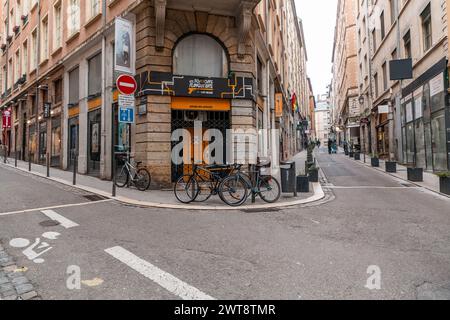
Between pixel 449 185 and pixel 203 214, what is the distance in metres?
7.39

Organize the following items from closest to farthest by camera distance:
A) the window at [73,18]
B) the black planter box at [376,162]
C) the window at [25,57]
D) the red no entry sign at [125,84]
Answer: the red no entry sign at [125,84], the window at [73,18], the black planter box at [376,162], the window at [25,57]

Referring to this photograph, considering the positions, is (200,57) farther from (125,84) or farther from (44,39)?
(44,39)

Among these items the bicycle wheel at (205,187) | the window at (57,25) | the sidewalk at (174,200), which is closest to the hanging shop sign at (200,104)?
the sidewalk at (174,200)

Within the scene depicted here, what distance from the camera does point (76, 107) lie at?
1667 cm

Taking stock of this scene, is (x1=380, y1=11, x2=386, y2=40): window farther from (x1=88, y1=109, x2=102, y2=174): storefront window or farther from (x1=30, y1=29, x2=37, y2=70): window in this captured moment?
(x1=30, y1=29, x2=37, y2=70): window

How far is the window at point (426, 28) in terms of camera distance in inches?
615

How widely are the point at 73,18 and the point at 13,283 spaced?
17.7 meters

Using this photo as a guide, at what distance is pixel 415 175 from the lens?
12727 mm

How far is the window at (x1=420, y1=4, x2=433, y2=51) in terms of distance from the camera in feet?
51.3

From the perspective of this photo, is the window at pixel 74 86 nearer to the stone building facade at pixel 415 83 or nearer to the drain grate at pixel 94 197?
the drain grate at pixel 94 197

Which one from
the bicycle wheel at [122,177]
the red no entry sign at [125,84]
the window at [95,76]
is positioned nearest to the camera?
the red no entry sign at [125,84]

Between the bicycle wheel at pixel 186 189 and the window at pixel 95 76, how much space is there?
335 inches
